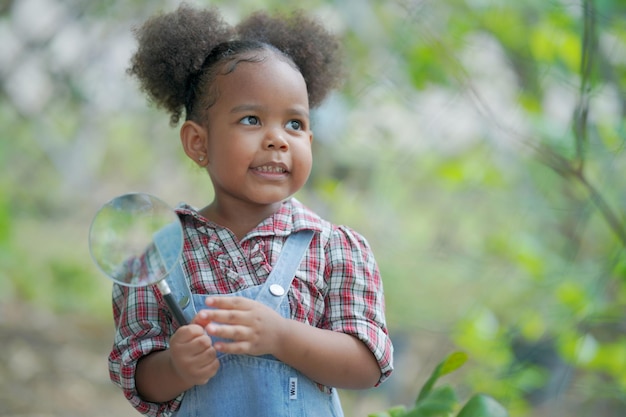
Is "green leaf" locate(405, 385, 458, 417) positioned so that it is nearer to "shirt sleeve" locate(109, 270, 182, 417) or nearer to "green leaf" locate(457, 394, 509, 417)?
"green leaf" locate(457, 394, 509, 417)

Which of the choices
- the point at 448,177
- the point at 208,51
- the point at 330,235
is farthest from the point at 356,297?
the point at 448,177

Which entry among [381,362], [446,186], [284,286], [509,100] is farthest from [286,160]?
[446,186]

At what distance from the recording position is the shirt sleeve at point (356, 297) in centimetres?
132

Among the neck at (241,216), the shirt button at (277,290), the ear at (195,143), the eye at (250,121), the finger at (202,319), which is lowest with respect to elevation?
the finger at (202,319)

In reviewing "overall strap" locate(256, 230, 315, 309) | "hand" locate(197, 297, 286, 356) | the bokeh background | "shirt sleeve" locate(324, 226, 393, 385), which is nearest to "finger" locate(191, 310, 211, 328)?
"hand" locate(197, 297, 286, 356)

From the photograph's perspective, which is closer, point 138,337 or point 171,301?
point 171,301

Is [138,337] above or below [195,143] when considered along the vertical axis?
below

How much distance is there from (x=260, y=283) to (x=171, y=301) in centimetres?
17

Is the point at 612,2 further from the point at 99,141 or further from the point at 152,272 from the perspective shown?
the point at 99,141

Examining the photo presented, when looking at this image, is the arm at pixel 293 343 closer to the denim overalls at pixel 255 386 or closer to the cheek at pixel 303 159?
the denim overalls at pixel 255 386

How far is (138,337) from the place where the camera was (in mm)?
1314

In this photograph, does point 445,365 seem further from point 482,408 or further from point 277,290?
point 277,290

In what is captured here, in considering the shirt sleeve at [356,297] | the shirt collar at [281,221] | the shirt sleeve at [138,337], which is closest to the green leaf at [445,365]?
the shirt sleeve at [356,297]

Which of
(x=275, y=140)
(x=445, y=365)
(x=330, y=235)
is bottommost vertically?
(x=445, y=365)
